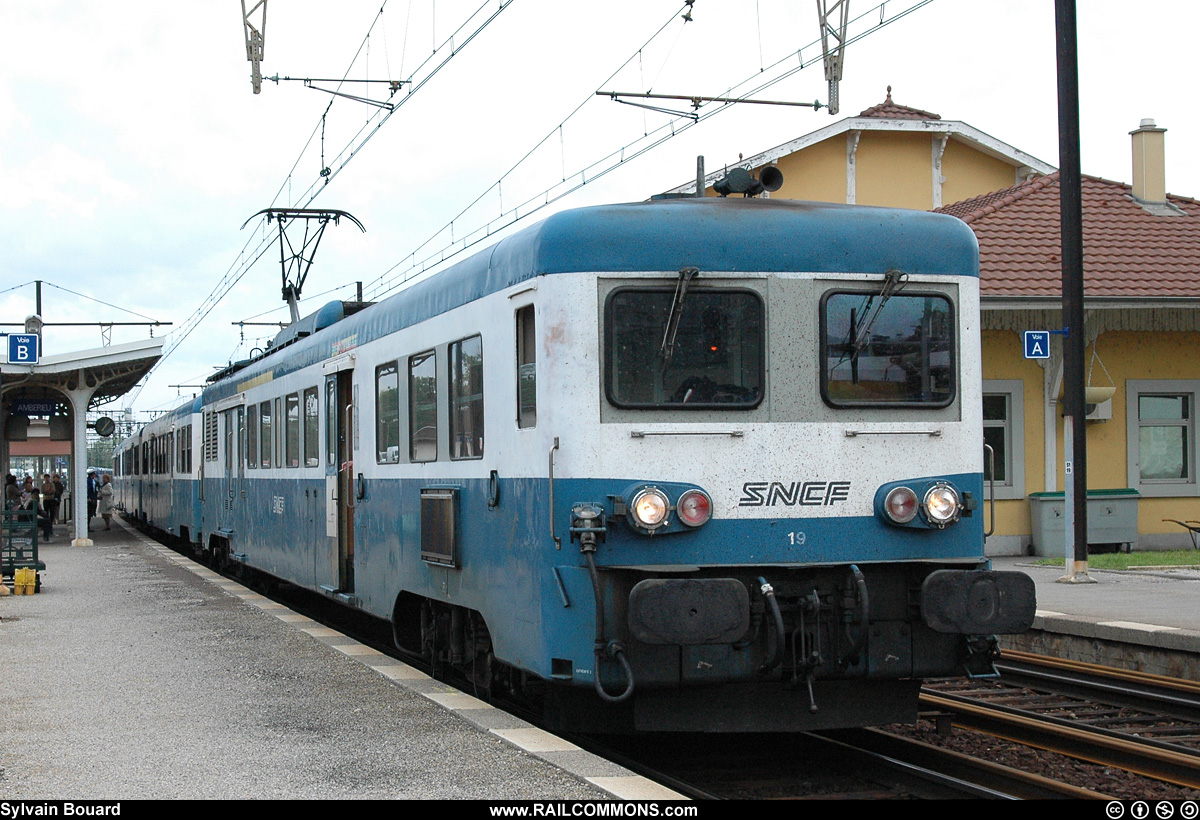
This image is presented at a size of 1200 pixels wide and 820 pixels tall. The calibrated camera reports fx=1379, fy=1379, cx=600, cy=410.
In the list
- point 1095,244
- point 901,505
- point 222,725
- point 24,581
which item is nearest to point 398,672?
point 222,725

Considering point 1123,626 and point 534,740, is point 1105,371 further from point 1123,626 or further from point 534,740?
point 534,740

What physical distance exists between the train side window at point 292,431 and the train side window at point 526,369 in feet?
21.2

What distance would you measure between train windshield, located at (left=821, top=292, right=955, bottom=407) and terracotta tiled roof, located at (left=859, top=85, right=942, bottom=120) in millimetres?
18934

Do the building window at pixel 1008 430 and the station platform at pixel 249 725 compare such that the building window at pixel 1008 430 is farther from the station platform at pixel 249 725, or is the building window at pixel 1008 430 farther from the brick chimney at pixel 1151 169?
the station platform at pixel 249 725

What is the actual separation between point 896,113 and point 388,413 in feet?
60.5

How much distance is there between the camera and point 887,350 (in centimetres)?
705

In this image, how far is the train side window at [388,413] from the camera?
31.2 ft

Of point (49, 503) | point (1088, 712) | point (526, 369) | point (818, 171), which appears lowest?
point (1088, 712)

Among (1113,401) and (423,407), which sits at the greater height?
(1113,401)

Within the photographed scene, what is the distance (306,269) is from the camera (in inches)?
800

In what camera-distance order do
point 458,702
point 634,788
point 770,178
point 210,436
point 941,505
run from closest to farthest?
point 634,788 → point 941,505 → point 770,178 → point 458,702 → point 210,436

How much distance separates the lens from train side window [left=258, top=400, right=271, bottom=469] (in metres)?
15.0

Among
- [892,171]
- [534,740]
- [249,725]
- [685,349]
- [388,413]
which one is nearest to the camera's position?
[534,740]

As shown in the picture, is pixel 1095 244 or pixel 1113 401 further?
pixel 1095 244
